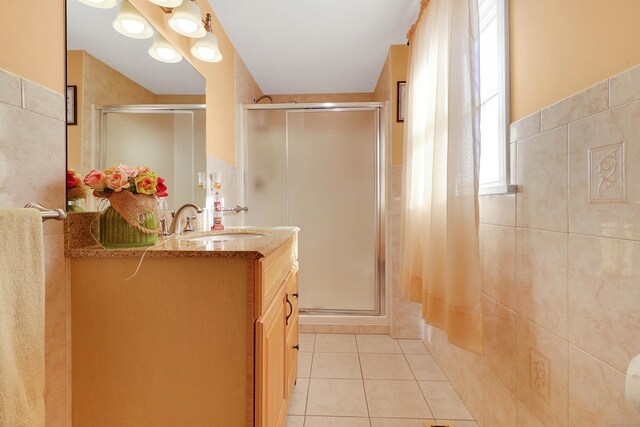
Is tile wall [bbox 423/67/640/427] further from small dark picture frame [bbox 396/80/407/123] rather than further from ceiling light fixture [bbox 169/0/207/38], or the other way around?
ceiling light fixture [bbox 169/0/207/38]

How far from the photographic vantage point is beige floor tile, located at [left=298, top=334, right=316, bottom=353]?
233cm

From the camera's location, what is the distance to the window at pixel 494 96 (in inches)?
49.3

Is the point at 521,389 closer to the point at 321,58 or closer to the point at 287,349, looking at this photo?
the point at 287,349

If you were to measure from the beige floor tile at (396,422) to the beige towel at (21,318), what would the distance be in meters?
1.34

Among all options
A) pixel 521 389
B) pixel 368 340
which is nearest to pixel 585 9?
pixel 521 389

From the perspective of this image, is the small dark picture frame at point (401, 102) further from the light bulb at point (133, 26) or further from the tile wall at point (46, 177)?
the tile wall at point (46, 177)

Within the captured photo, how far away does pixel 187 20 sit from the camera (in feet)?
4.96

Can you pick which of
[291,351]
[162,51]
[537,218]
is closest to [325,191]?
[291,351]

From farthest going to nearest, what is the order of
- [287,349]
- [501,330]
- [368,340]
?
[368,340]
[287,349]
[501,330]

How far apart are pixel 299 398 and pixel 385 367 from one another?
0.64 metres

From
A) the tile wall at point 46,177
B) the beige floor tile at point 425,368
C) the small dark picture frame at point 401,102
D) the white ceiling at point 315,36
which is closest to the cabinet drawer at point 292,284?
the tile wall at point 46,177

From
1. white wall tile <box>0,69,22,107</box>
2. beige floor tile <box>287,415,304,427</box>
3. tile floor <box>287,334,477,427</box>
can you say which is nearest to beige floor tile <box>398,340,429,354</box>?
tile floor <box>287,334,477,427</box>

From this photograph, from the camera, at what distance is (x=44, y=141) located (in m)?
0.90

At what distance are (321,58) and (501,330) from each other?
239 centimetres
